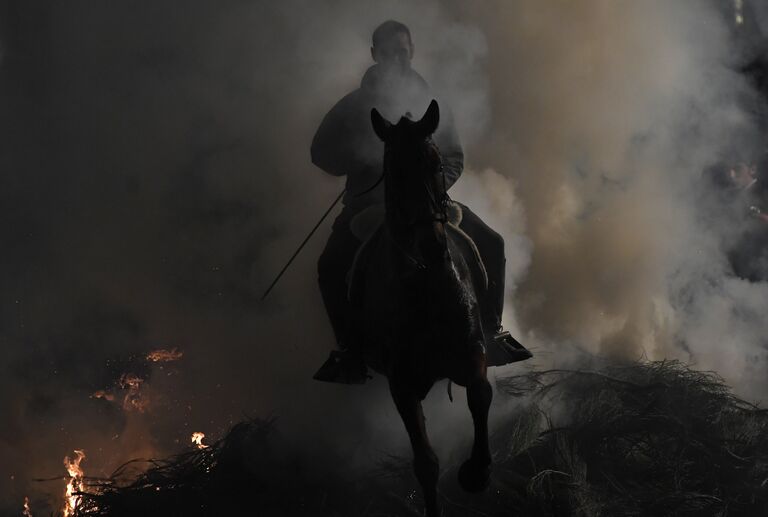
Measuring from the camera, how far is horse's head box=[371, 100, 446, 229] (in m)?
4.11

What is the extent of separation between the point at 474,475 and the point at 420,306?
1250 mm

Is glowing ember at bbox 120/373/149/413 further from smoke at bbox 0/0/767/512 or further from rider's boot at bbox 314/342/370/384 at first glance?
rider's boot at bbox 314/342/370/384

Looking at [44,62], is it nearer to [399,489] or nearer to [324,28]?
[324,28]

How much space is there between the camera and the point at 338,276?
5.90 meters

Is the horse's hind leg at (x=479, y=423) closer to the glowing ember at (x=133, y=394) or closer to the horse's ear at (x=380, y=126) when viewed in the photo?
the horse's ear at (x=380, y=126)

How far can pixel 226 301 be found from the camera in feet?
34.5

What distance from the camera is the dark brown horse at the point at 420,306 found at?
4188 millimetres

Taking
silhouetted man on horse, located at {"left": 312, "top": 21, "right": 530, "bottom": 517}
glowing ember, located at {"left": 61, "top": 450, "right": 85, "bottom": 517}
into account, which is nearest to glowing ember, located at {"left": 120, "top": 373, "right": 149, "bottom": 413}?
glowing ember, located at {"left": 61, "top": 450, "right": 85, "bottom": 517}

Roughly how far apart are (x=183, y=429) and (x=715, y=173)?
9.10 m

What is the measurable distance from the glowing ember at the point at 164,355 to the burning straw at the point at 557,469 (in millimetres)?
2909

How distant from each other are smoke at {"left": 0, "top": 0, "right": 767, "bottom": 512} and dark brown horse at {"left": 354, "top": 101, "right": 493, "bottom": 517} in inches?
181

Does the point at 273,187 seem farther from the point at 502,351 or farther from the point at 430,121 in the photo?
the point at 430,121

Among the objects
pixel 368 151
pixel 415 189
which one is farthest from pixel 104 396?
pixel 415 189

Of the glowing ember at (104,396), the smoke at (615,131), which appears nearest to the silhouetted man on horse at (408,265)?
the glowing ember at (104,396)
